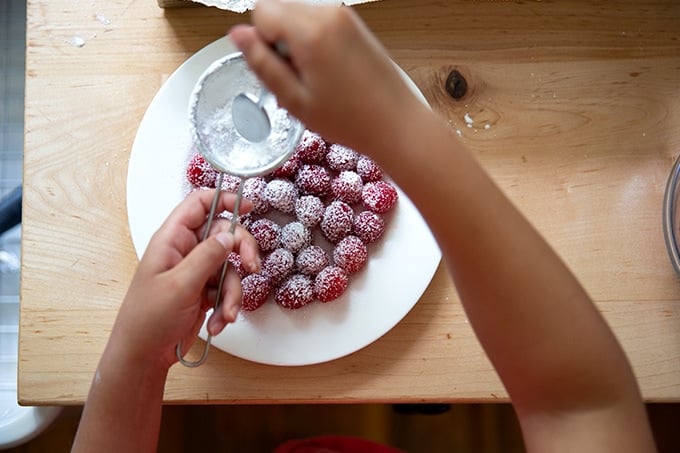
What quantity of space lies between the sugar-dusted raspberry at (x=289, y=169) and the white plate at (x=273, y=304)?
0.41 feet

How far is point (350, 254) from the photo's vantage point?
798mm

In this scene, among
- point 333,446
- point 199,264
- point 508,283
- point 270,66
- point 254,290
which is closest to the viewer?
point 270,66

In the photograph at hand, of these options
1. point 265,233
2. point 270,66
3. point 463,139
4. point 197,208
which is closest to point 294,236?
point 265,233

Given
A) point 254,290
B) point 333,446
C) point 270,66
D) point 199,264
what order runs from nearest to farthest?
point 270,66
point 199,264
point 254,290
point 333,446

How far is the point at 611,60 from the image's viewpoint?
2.90 ft

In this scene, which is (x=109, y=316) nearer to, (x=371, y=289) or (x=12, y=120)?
(x=371, y=289)

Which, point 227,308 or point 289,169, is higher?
point 289,169

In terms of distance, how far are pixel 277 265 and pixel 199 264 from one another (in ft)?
0.58

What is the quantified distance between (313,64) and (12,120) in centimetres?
95

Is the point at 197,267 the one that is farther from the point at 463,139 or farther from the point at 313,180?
the point at 463,139


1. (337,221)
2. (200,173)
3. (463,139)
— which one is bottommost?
(200,173)

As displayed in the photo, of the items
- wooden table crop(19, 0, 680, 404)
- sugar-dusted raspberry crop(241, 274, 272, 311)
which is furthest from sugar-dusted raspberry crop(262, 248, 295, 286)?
wooden table crop(19, 0, 680, 404)

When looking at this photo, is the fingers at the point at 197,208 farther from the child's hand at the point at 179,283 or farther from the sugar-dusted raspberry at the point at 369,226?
the sugar-dusted raspberry at the point at 369,226

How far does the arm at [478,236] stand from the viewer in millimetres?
426
